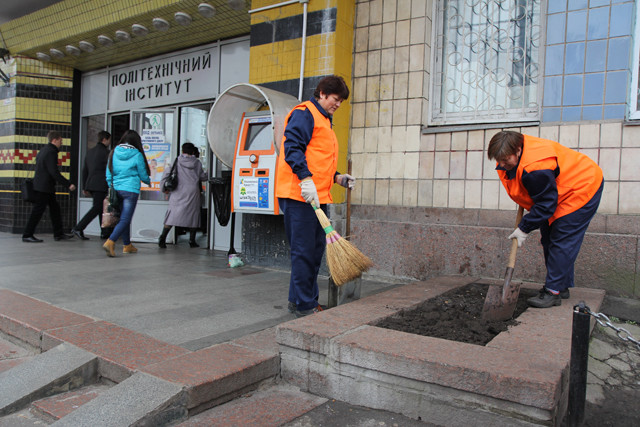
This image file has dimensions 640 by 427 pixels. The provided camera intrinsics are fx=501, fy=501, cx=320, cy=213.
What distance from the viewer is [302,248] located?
362 centimetres

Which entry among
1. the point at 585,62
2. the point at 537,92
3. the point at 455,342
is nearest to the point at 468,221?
the point at 537,92

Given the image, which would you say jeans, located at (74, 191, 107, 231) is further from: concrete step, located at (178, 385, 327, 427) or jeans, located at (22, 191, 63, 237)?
concrete step, located at (178, 385, 327, 427)

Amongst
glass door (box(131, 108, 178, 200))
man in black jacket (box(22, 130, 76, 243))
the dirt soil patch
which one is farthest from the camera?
glass door (box(131, 108, 178, 200))

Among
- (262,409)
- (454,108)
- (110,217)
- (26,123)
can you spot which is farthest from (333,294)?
(26,123)

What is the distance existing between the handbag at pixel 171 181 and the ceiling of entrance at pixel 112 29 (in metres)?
2.07

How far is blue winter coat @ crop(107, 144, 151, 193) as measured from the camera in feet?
22.5

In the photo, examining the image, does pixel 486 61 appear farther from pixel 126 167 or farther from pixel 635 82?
pixel 126 167

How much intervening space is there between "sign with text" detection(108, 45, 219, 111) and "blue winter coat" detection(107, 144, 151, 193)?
1715 millimetres

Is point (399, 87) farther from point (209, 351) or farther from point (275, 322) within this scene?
point (209, 351)

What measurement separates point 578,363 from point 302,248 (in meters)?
1.96

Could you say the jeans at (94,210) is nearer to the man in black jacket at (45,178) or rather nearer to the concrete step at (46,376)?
the man in black jacket at (45,178)

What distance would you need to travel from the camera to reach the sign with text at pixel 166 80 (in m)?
8.06

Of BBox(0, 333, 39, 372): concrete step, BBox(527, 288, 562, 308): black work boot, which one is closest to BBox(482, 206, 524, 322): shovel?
BBox(527, 288, 562, 308): black work boot

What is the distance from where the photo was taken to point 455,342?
2.69 metres
